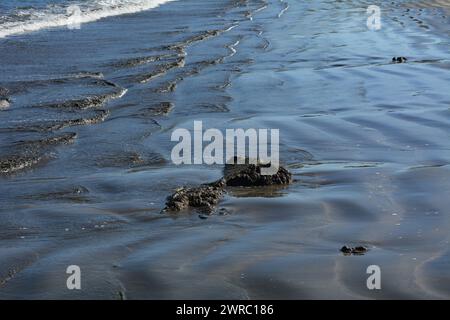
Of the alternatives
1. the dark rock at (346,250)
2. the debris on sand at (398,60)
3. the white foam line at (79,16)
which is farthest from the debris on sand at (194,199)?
the white foam line at (79,16)

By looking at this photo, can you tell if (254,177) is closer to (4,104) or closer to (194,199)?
(194,199)

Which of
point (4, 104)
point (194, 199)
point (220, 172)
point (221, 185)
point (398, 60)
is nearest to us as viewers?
point (194, 199)

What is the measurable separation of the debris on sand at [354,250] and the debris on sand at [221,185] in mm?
1080

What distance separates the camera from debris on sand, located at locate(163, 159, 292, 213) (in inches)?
212

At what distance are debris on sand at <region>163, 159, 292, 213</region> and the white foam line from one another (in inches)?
439

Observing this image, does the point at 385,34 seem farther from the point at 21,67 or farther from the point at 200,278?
the point at 200,278

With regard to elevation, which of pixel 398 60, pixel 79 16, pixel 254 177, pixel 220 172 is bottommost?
pixel 79 16

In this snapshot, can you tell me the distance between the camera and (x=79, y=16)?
64.6 feet

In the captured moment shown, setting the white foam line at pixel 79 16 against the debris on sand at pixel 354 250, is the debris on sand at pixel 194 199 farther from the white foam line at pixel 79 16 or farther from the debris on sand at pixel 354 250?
the white foam line at pixel 79 16

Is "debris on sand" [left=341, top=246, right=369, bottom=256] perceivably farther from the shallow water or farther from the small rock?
the small rock

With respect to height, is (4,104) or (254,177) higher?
(254,177)

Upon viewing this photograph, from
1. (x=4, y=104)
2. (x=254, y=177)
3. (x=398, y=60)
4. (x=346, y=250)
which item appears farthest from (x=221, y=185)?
(x=398, y=60)

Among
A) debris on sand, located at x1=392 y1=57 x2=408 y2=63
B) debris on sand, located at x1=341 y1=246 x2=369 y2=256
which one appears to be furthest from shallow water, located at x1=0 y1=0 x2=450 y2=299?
debris on sand, located at x1=392 y1=57 x2=408 y2=63

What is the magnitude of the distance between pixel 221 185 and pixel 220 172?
480mm
